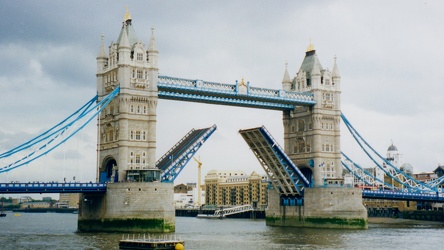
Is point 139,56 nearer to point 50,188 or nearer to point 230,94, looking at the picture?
point 230,94

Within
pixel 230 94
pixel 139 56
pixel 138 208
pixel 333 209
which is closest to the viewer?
pixel 138 208

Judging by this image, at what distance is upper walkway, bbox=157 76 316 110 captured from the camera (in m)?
78.2

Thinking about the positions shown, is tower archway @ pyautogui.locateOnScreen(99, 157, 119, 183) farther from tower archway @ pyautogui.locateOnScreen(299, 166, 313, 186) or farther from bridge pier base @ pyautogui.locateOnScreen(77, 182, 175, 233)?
tower archway @ pyautogui.locateOnScreen(299, 166, 313, 186)

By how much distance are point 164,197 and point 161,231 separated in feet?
12.0

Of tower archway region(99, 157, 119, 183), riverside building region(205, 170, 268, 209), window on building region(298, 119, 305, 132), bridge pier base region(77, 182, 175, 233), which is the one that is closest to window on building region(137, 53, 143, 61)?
tower archway region(99, 157, 119, 183)

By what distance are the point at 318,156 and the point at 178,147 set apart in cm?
2090

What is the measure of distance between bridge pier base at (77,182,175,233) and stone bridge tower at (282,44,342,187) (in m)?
26.6

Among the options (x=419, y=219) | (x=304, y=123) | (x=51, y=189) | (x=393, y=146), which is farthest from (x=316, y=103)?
(x=393, y=146)

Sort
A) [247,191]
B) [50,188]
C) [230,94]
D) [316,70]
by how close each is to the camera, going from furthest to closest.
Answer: [247,191] → [316,70] → [230,94] → [50,188]

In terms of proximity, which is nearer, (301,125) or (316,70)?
(316,70)

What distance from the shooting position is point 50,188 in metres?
68.3

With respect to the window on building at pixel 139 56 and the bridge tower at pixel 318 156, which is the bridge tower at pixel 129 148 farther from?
the bridge tower at pixel 318 156

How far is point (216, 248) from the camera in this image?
5612cm

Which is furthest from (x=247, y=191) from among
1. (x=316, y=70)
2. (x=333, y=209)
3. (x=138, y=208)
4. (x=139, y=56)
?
(x=138, y=208)
